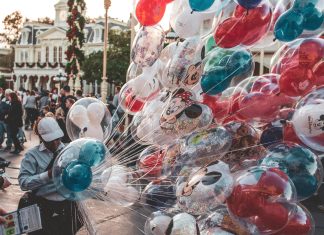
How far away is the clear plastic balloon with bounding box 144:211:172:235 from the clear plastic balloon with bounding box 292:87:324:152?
1.10 meters

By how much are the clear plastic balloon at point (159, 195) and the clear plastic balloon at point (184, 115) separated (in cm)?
41

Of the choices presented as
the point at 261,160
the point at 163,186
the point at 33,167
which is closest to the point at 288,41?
the point at 261,160

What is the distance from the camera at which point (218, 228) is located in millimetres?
3424

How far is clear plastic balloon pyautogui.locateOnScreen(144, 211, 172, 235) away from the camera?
365cm

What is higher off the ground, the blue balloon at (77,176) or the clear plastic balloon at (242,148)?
the clear plastic balloon at (242,148)

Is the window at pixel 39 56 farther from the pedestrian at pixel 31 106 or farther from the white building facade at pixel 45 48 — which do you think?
the pedestrian at pixel 31 106

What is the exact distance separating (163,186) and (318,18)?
1693 millimetres

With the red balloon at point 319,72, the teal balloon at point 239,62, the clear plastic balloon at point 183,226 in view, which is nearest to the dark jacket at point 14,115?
the teal balloon at point 239,62

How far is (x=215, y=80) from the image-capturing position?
3875 millimetres

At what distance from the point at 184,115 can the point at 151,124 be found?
40 cm

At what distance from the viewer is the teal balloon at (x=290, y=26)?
3686mm

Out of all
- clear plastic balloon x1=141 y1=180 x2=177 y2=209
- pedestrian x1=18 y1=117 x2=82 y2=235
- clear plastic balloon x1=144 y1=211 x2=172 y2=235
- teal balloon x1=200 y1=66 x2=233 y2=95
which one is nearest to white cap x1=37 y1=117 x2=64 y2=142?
pedestrian x1=18 y1=117 x2=82 y2=235

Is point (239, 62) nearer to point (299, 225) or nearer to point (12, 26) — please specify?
point (299, 225)

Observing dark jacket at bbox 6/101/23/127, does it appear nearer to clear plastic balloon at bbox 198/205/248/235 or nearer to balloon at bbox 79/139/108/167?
balloon at bbox 79/139/108/167
